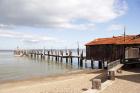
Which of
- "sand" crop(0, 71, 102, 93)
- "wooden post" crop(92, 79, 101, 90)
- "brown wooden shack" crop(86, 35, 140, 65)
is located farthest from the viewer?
"brown wooden shack" crop(86, 35, 140, 65)

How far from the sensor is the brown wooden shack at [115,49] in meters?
32.8

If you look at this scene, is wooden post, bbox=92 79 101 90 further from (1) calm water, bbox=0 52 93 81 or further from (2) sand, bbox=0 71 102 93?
(1) calm water, bbox=0 52 93 81

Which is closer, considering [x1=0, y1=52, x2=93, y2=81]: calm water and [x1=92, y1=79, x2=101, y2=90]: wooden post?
[x1=92, y1=79, x2=101, y2=90]: wooden post

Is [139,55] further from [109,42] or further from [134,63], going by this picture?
[109,42]

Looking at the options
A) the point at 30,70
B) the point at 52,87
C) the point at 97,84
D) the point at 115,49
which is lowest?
the point at 30,70

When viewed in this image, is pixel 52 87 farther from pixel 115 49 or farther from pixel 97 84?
pixel 115 49

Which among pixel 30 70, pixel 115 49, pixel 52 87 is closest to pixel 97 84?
pixel 52 87

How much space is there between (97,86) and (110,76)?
493cm

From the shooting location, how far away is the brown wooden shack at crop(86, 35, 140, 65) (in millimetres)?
32750

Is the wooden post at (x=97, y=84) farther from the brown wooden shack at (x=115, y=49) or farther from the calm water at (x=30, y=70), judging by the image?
the calm water at (x=30, y=70)

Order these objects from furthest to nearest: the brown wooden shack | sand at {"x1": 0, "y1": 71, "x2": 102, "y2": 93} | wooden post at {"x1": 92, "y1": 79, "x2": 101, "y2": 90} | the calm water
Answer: the calm water
the brown wooden shack
sand at {"x1": 0, "y1": 71, "x2": 102, "y2": 93}
wooden post at {"x1": 92, "y1": 79, "x2": 101, "y2": 90}

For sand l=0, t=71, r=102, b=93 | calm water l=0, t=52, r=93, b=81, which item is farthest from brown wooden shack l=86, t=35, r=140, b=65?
sand l=0, t=71, r=102, b=93

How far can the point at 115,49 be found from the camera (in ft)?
118

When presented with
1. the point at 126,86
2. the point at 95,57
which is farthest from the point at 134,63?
the point at 126,86
